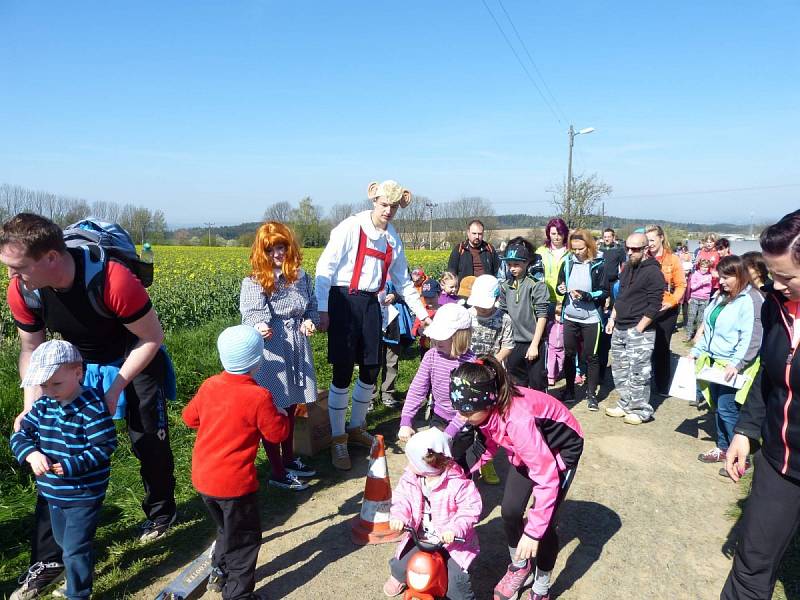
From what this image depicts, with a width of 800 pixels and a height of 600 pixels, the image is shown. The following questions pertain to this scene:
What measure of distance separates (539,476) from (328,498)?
207cm

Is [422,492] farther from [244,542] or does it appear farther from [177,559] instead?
[177,559]

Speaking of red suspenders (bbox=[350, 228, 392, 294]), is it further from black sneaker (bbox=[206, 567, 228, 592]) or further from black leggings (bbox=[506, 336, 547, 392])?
black sneaker (bbox=[206, 567, 228, 592])

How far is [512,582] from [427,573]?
1.69 feet

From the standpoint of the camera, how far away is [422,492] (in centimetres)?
290

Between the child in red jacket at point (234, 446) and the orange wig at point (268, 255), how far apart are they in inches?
48.2

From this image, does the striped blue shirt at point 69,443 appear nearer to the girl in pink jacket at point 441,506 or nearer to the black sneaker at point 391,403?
the girl in pink jacket at point 441,506

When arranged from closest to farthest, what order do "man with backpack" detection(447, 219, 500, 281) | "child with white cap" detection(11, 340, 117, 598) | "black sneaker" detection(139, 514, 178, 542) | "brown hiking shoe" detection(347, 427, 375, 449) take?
"child with white cap" detection(11, 340, 117, 598)
"black sneaker" detection(139, 514, 178, 542)
"brown hiking shoe" detection(347, 427, 375, 449)
"man with backpack" detection(447, 219, 500, 281)

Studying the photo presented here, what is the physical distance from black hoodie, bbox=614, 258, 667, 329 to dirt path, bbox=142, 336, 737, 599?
1.56 meters

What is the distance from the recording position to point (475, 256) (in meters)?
7.94

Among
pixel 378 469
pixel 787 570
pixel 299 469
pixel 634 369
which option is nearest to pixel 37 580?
pixel 299 469

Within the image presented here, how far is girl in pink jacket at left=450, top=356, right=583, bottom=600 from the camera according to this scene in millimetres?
2662

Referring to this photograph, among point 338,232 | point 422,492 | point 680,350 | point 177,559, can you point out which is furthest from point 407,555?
point 680,350

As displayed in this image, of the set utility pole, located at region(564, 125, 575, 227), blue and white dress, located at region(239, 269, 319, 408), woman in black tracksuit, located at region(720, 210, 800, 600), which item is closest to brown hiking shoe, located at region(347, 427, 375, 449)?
blue and white dress, located at region(239, 269, 319, 408)

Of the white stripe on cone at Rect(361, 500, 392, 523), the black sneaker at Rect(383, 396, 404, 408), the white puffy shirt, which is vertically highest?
the white puffy shirt
